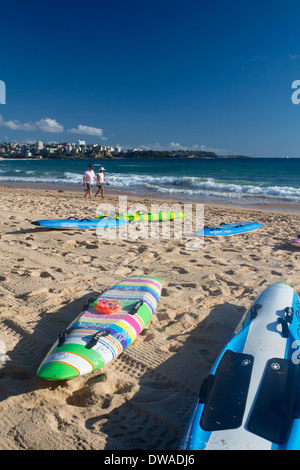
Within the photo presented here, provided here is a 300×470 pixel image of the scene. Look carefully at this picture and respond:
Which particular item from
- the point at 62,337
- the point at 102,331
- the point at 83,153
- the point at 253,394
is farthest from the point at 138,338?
the point at 83,153

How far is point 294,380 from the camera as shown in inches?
87.3

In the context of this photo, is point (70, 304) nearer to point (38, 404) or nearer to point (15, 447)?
point (38, 404)

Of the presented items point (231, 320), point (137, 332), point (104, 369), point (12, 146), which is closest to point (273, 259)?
point (231, 320)

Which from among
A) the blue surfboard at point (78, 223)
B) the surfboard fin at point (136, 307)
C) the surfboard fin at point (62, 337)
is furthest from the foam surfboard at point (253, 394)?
the blue surfboard at point (78, 223)

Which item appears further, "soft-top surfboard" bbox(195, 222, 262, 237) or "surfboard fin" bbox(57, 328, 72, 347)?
"soft-top surfboard" bbox(195, 222, 262, 237)

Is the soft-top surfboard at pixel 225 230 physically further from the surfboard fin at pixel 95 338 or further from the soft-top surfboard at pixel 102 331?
the surfboard fin at pixel 95 338

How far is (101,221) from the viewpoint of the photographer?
7582 mm

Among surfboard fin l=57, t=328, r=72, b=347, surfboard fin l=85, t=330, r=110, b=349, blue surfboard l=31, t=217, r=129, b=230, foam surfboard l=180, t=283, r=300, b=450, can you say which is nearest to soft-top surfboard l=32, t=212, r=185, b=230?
blue surfboard l=31, t=217, r=129, b=230

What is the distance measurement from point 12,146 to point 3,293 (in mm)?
107205

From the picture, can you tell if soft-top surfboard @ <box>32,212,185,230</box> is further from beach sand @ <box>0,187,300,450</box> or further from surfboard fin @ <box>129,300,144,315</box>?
surfboard fin @ <box>129,300,144,315</box>

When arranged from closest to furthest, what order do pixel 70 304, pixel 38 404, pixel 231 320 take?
pixel 38 404
pixel 231 320
pixel 70 304

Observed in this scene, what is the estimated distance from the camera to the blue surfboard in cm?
711

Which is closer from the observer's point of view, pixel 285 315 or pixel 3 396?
pixel 3 396

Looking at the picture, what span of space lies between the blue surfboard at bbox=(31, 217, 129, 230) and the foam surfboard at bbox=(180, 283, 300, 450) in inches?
200
